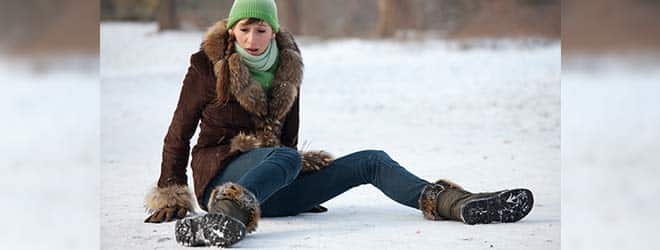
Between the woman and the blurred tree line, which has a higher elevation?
the woman

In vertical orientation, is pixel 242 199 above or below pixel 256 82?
below

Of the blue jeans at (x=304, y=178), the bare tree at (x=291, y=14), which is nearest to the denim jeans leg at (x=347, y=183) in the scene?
the blue jeans at (x=304, y=178)

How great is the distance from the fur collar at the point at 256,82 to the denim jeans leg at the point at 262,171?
110mm

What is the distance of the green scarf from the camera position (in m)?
2.47

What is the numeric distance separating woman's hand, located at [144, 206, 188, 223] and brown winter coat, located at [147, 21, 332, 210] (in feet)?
0.05

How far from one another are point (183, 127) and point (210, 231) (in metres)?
0.37

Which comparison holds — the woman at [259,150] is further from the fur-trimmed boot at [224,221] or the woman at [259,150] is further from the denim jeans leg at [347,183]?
the fur-trimmed boot at [224,221]

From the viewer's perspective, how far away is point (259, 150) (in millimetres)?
2408

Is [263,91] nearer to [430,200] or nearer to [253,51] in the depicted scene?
[253,51]

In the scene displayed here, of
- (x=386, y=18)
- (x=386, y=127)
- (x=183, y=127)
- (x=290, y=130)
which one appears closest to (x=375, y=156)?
(x=290, y=130)

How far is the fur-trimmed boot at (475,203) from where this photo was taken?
2357 millimetres

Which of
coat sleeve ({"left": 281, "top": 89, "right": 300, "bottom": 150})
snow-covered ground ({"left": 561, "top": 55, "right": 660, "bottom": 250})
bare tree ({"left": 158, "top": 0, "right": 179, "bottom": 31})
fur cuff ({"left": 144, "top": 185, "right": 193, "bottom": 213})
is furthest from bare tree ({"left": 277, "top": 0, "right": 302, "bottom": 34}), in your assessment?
fur cuff ({"left": 144, "top": 185, "right": 193, "bottom": 213})

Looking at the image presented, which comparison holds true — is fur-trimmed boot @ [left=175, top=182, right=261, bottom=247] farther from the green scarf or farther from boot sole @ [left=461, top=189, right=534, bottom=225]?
boot sole @ [left=461, top=189, right=534, bottom=225]

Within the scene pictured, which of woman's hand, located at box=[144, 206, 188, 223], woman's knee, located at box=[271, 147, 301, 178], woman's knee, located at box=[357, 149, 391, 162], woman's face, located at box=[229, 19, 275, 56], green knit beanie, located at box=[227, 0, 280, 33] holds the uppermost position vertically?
green knit beanie, located at box=[227, 0, 280, 33]
